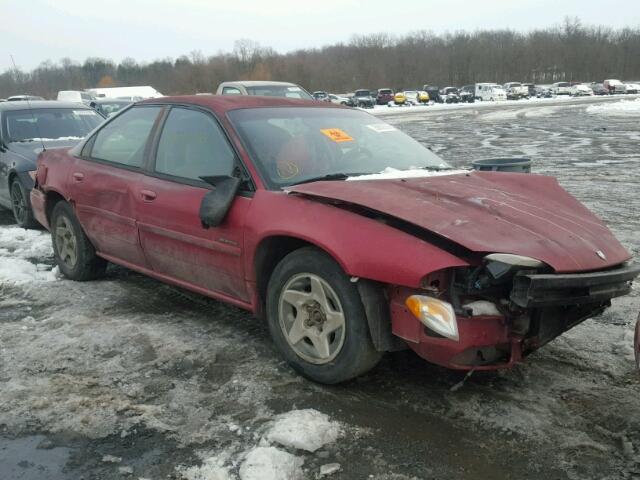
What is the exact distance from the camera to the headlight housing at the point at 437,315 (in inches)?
108

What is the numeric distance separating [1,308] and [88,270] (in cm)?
76

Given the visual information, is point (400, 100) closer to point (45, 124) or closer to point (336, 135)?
point (45, 124)

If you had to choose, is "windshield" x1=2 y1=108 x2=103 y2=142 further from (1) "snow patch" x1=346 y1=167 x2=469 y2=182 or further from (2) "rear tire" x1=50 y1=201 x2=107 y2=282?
(1) "snow patch" x1=346 y1=167 x2=469 y2=182

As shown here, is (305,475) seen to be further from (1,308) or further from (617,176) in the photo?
(617,176)

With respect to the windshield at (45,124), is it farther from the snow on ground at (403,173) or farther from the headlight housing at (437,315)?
the headlight housing at (437,315)

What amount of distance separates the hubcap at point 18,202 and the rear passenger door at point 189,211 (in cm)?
407

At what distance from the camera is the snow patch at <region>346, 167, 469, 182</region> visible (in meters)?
3.64

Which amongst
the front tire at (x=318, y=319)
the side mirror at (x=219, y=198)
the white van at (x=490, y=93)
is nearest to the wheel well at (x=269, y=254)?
the front tire at (x=318, y=319)

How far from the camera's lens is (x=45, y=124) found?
27.7 ft

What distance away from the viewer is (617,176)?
36.0 ft

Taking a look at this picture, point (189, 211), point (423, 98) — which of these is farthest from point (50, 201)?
point (423, 98)

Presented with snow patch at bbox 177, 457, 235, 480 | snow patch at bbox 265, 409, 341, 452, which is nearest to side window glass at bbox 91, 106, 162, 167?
snow patch at bbox 265, 409, 341, 452

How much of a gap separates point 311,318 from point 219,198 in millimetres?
915

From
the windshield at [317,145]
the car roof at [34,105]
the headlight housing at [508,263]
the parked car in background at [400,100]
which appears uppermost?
the parked car in background at [400,100]
